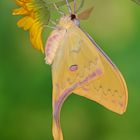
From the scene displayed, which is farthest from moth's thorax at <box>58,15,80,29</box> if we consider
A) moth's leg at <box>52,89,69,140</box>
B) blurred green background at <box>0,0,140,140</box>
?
blurred green background at <box>0,0,140,140</box>

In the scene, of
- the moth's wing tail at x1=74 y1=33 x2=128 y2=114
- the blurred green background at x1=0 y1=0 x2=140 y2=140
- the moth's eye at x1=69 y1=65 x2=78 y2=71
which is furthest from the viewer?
the blurred green background at x1=0 y1=0 x2=140 y2=140

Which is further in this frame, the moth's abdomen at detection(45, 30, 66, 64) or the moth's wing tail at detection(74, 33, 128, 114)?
the moth's abdomen at detection(45, 30, 66, 64)

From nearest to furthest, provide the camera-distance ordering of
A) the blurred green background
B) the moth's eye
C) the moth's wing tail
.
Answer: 1. the moth's wing tail
2. the moth's eye
3. the blurred green background

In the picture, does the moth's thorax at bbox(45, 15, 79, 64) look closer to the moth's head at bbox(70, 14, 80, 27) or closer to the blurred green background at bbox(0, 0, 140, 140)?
the moth's head at bbox(70, 14, 80, 27)

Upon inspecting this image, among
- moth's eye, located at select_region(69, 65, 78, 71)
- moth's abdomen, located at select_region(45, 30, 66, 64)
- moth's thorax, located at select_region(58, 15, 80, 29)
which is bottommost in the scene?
moth's eye, located at select_region(69, 65, 78, 71)

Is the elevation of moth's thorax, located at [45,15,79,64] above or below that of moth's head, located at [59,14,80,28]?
below

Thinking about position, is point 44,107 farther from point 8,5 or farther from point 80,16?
point 80,16
